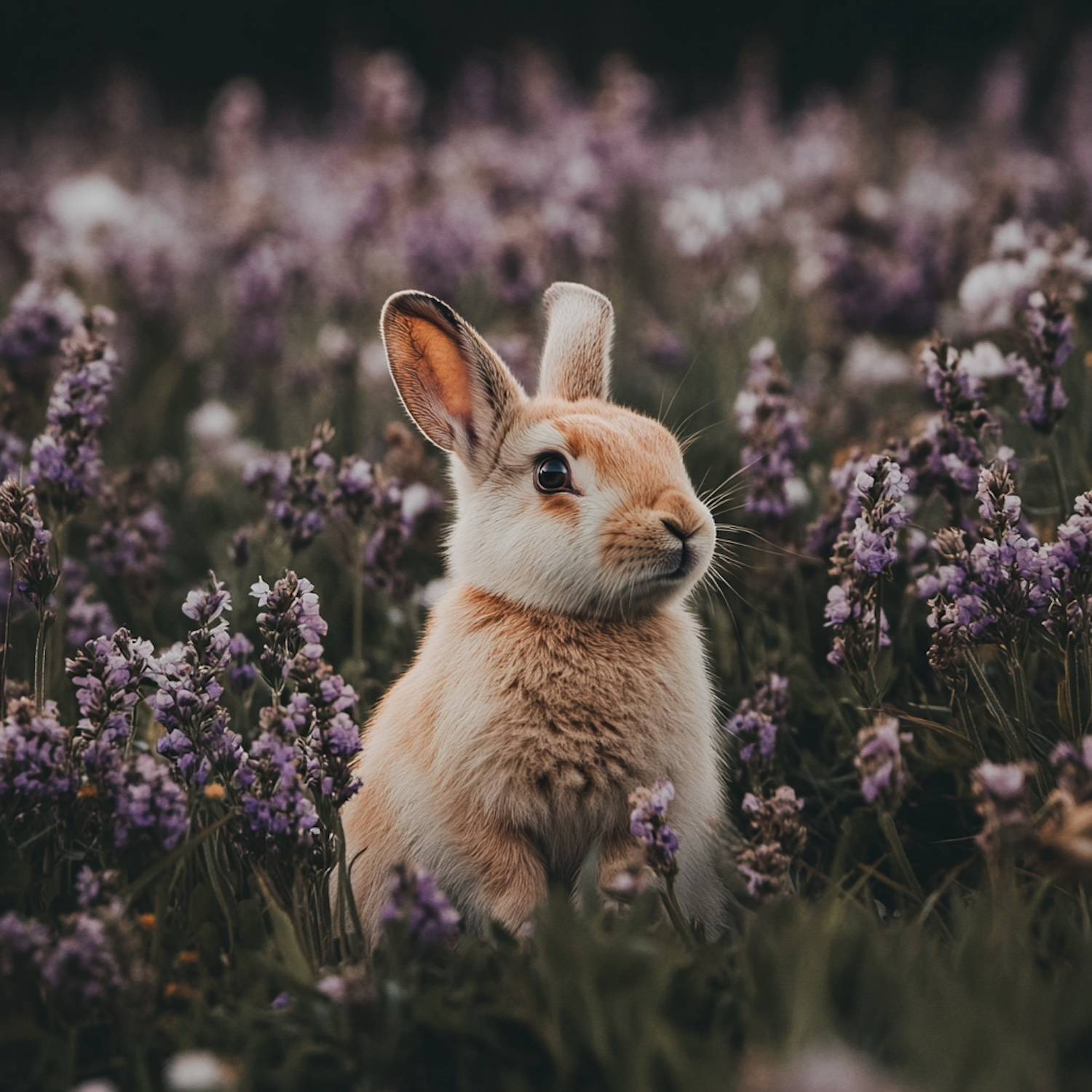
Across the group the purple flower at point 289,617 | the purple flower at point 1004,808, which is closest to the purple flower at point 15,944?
the purple flower at point 289,617

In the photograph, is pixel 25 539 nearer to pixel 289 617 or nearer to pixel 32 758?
pixel 32 758

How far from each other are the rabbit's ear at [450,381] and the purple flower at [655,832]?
109 cm

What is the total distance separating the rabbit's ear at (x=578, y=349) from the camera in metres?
3.15

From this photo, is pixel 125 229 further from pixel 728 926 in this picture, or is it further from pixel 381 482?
pixel 728 926

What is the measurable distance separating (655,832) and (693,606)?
5.09 feet

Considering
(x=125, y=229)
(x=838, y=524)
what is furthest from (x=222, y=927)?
(x=125, y=229)

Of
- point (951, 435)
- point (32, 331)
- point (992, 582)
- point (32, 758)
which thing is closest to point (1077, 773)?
point (992, 582)

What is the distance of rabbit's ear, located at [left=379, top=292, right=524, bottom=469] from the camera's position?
108 inches

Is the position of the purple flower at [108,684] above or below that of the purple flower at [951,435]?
below

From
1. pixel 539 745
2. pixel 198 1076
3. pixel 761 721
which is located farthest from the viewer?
pixel 761 721

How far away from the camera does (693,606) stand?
11.5 feet

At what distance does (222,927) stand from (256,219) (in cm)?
478

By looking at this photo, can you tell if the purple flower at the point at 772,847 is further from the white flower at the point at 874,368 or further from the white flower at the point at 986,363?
the white flower at the point at 874,368

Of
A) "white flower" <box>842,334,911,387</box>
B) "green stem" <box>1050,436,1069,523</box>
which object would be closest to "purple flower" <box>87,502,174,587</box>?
"green stem" <box>1050,436,1069,523</box>
